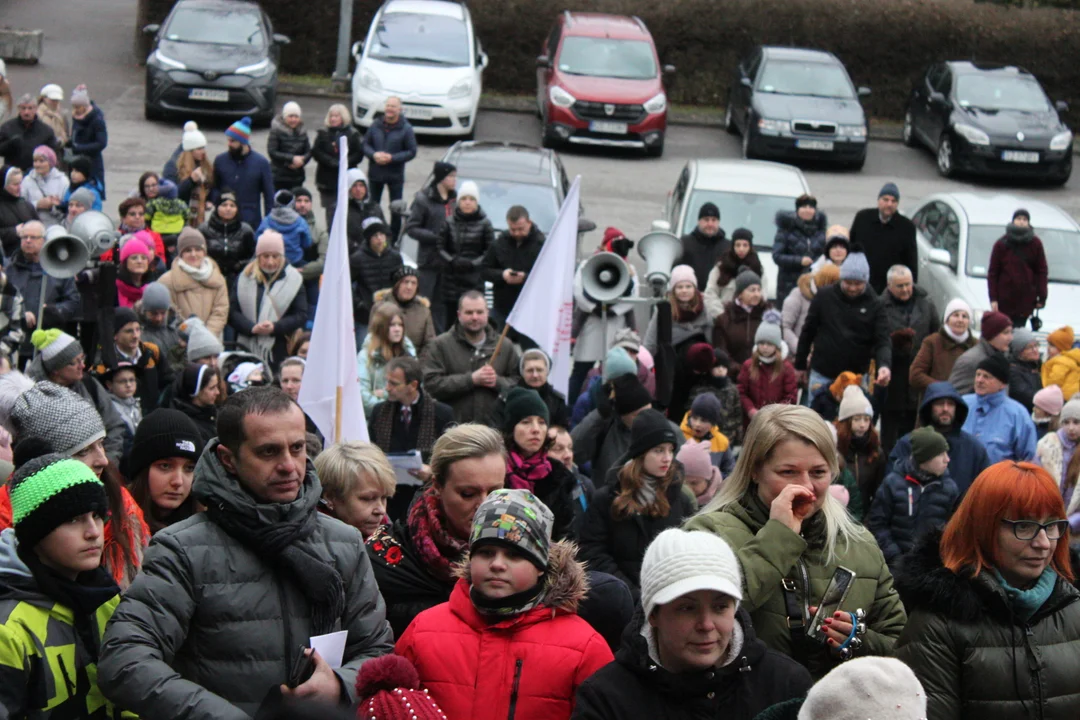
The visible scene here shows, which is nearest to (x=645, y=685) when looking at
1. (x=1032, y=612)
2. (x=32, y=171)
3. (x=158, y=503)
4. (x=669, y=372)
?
(x=1032, y=612)

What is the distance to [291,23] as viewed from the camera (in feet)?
91.4

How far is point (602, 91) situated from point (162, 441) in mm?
18813

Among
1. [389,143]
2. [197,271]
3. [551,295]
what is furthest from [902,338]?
[389,143]

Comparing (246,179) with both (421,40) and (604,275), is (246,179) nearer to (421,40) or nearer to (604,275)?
(604,275)

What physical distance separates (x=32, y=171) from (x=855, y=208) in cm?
1206

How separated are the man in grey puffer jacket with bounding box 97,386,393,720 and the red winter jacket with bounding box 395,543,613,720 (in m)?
0.22

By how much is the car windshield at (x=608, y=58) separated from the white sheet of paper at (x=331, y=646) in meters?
20.6

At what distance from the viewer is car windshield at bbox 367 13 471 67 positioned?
23688 mm

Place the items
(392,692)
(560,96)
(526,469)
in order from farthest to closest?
(560,96), (526,469), (392,692)

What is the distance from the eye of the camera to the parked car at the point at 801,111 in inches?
946

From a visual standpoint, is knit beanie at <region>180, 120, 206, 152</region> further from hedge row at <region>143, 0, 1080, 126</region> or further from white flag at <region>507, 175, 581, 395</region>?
hedge row at <region>143, 0, 1080, 126</region>

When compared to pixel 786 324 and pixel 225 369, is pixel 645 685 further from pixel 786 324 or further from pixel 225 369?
pixel 786 324

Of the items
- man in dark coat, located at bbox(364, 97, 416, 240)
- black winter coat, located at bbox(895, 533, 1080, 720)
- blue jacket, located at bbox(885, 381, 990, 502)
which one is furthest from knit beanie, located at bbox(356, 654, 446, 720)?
man in dark coat, located at bbox(364, 97, 416, 240)

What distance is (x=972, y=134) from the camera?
79.6 ft
